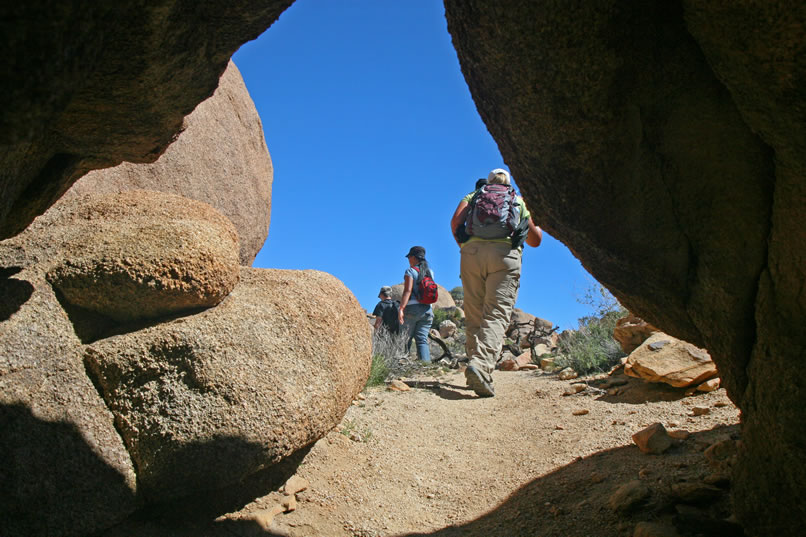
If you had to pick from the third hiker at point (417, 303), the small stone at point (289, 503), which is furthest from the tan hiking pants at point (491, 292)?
the small stone at point (289, 503)

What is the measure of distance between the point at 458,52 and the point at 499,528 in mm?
2726

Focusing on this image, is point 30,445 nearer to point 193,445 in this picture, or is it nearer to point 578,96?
point 193,445

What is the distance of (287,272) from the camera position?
4.04 m

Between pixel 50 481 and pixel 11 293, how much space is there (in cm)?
93

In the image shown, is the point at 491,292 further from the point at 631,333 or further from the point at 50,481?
the point at 50,481

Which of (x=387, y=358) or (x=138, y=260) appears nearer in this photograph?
(x=138, y=260)

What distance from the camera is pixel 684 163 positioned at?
257cm

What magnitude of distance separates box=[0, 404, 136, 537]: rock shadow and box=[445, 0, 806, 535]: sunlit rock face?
2498mm

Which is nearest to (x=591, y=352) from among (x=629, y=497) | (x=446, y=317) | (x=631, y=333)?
(x=631, y=333)

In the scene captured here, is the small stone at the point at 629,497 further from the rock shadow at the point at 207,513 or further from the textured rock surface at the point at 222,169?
the textured rock surface at the point at 222,169

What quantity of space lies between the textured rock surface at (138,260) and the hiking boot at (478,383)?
4082 mm

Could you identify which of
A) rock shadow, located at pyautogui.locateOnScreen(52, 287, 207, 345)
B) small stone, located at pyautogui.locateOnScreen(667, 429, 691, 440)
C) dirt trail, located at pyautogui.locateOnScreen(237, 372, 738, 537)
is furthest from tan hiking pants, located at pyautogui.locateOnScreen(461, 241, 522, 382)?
rock shadow, located at pyautogui.locateOnScreen(52, 287, 207, 345)

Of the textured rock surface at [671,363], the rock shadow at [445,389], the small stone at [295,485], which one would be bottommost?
the small stone at [295,485]

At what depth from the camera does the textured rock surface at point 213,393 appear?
289 centimetres
